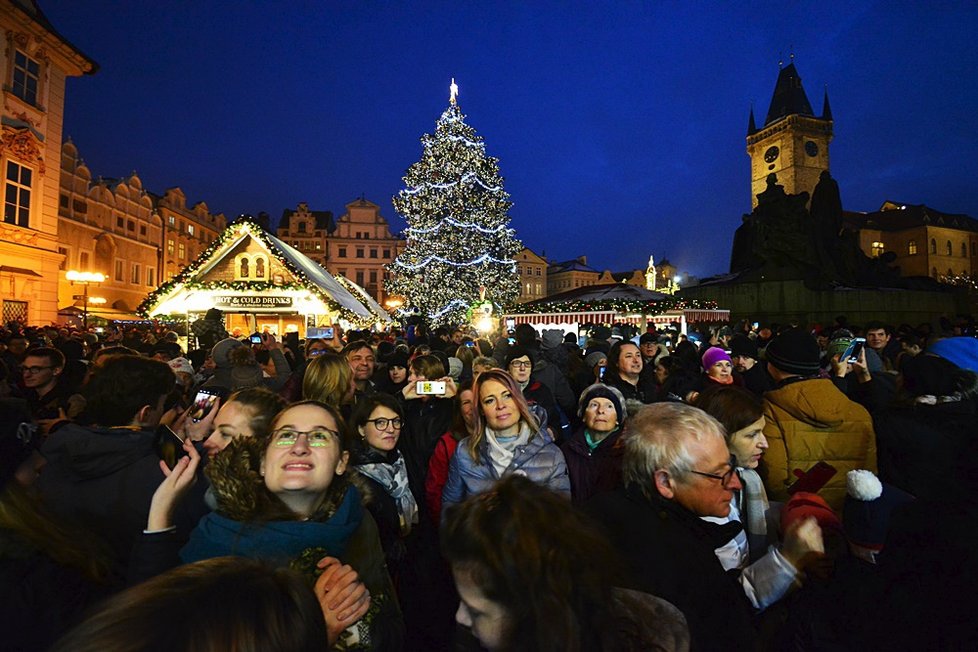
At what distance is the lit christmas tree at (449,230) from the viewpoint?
85.7 feet

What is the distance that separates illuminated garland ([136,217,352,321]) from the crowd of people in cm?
1151

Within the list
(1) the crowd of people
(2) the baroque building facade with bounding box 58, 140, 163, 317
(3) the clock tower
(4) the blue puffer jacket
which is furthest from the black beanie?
(3) the clock tower

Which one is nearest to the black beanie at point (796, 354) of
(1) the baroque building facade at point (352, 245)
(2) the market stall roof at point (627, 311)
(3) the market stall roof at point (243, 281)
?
(2) the market stall roof at point (627, 311)

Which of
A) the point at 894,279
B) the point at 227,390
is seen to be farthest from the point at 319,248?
the point at 227,390

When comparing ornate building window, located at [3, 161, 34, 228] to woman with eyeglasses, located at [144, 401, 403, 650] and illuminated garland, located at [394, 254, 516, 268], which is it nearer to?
illuminated garland, located at [394, 254, 516, 268]

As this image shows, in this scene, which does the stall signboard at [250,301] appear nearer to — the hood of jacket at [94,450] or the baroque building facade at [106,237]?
the hood of jacket at [94,450]

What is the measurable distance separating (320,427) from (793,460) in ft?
8.83

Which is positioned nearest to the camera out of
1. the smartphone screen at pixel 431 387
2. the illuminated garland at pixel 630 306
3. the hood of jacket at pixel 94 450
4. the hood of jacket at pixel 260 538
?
the hood of jacket at pixel 260 538

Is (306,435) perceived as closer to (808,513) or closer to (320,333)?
(808,513)

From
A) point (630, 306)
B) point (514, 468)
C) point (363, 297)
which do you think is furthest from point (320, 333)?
point (363, 297)

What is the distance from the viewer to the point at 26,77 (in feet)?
65.2

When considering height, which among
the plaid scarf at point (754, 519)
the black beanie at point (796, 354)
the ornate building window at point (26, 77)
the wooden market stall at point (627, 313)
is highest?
the ornate building window at point (26, 77)

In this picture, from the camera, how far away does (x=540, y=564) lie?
1.21 meters

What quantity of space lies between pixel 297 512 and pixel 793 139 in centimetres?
8699
